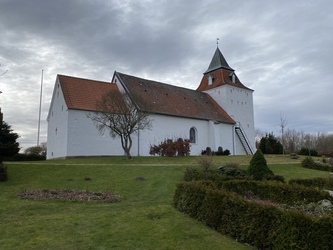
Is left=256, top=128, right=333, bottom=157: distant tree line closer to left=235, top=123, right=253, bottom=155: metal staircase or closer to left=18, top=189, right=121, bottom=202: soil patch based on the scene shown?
left=235, top=123, right=253, bottom=155: metal staircase

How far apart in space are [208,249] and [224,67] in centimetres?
3953

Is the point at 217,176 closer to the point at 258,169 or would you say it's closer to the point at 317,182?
the point at 258,169

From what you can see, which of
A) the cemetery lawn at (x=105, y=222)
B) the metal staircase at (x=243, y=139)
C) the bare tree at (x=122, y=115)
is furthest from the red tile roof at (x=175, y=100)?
the cemetery lawn at (x=105, y=222)

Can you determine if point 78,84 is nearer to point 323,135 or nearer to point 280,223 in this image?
point 280,223

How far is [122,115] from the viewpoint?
2628 cm

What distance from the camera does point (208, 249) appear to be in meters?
6.03

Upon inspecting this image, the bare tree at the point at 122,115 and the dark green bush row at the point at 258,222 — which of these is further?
the bare tree at the point at 122,115

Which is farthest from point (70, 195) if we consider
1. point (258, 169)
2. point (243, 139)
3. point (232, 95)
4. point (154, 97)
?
point (232, 95)

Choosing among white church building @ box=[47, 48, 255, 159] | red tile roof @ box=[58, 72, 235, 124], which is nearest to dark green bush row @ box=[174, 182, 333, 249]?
red tile roof @ box=[58, 72, 235, 124]

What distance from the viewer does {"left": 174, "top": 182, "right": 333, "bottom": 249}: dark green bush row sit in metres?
5.27

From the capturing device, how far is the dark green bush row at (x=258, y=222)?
527cm

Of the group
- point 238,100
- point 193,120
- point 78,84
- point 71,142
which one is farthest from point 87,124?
point 238,100

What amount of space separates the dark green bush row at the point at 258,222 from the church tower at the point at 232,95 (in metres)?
34.1

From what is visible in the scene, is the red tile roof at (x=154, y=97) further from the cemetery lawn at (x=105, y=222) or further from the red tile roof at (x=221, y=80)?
the cemetery lawn at (x=105, y=222)
